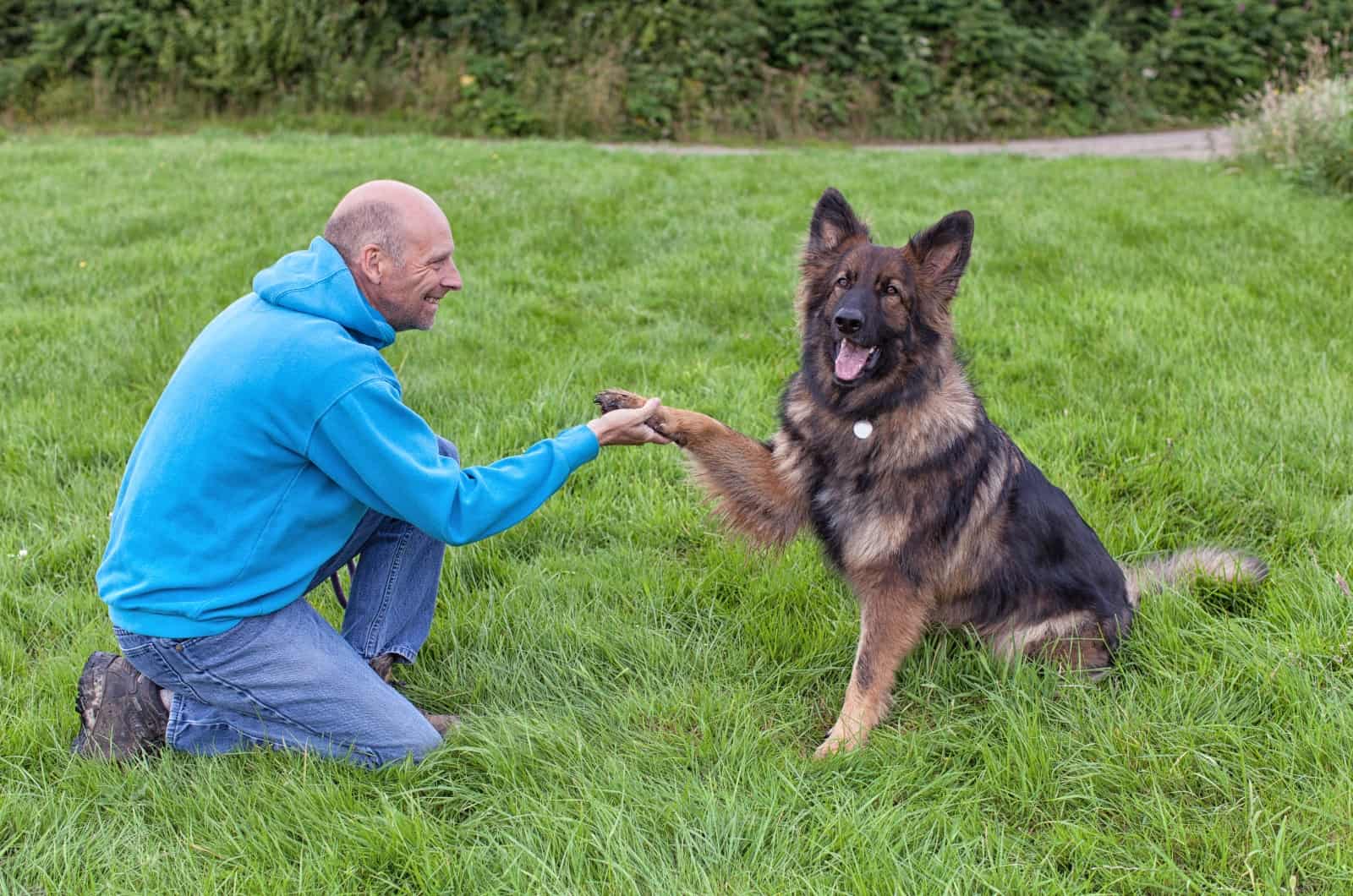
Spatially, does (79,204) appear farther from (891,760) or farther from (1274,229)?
(1274,229)

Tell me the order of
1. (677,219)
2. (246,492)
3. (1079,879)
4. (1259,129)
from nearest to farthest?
(1079,879)
(246,492)
(677,219)
(1259,129)

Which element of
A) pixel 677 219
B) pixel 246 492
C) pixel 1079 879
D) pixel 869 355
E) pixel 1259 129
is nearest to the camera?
pixel 1079 879

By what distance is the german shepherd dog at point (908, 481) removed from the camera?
2932mm

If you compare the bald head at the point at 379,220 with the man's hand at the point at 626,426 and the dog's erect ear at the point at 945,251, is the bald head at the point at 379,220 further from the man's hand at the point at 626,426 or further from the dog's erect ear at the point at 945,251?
the dog's erect ear at the point at 945,251

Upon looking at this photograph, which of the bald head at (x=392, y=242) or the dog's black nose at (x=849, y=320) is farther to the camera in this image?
the dog's black nose at (x=849, y=320)

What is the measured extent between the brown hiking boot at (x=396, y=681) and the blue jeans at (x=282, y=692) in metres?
0.13

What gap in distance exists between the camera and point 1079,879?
2.24 meters

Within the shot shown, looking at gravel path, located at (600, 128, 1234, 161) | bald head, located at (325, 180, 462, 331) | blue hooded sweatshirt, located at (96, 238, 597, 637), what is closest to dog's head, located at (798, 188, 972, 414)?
blue hooded sweatshirt, located at (96, 238, 597, 637)

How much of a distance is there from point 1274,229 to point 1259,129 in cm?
402

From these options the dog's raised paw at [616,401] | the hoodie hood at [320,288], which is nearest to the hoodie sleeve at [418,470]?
the hoodie hood at [320,288]

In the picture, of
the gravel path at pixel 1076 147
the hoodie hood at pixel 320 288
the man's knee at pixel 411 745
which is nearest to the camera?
the hoodie hood at pixel 320 288

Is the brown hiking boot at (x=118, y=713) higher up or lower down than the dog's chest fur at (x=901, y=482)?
lower down

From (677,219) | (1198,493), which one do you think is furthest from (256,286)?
(677,219)

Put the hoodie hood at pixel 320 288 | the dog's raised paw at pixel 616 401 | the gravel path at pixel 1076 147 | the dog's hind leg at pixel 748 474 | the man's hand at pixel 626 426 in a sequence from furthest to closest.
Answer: the gravel path at pixel 1076 147, the dog's hind leg at pixel 748 474, the dog's raised paw at pixel 616 401, the man's hand at pixel 626 426, the hoodie hood at pixel 320 288
